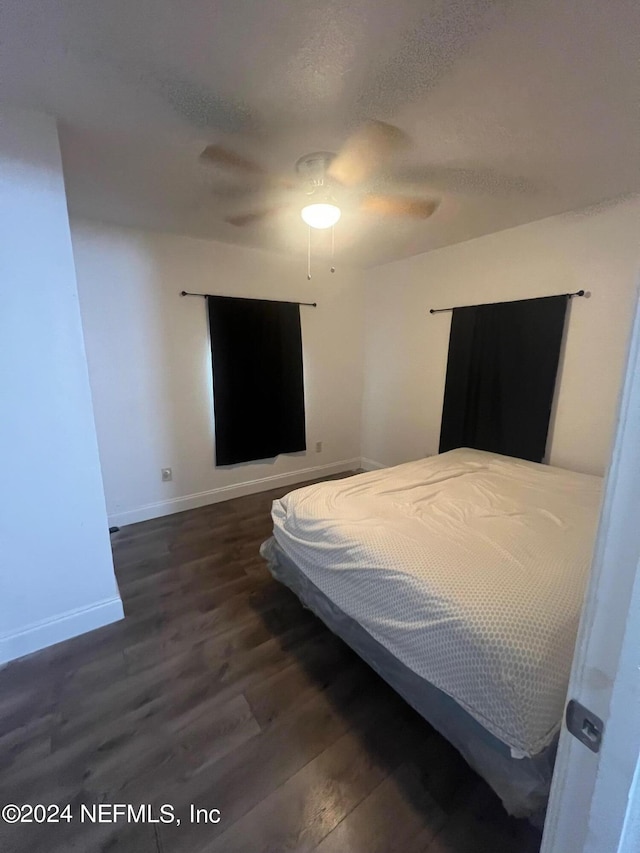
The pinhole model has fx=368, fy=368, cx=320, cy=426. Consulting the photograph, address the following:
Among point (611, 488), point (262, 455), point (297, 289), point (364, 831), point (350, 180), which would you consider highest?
point (350, 180)

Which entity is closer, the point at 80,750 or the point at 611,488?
the point at 611,488

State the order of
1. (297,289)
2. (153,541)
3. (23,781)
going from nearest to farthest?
(23,781) < (153,541) < (297,289)

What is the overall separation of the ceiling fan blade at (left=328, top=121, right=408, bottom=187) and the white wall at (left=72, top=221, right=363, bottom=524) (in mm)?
1554

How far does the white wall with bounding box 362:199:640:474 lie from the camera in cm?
233

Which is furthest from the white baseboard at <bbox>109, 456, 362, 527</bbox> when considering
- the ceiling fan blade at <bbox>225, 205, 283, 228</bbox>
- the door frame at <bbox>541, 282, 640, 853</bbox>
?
the door frame at <bbox>541, 282, 640, 853</bbox>

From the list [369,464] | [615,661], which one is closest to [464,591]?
[615,661]

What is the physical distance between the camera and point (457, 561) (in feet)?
4.52

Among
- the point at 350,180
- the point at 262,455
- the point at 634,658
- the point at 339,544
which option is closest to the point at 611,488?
the point at 634,658

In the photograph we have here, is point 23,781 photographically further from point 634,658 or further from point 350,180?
point 350,180

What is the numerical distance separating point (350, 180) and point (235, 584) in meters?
2.40

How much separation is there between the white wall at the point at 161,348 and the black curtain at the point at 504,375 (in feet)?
4.76

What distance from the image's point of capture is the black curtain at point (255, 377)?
3197 mm

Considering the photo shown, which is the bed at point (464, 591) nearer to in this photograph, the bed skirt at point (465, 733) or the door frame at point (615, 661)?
the bed skirt at point (465, 733)

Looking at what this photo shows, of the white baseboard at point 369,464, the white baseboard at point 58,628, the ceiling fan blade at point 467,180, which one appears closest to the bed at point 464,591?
the white baseboard at point 58,628
